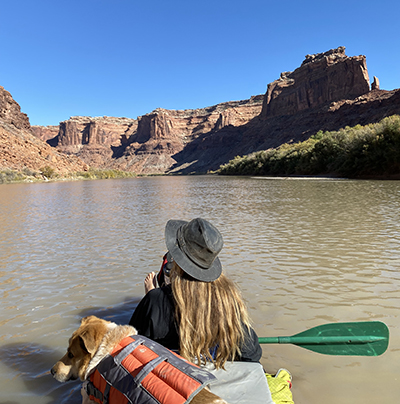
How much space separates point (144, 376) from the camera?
1.79 m

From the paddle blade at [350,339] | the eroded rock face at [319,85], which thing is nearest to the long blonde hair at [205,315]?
the paddle blade at [350,339]

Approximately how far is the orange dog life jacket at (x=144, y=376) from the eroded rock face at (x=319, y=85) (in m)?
136

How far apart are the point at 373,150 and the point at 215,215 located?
33.2 m

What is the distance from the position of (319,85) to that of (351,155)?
105 meters

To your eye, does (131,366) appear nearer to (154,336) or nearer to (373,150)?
(154,336)

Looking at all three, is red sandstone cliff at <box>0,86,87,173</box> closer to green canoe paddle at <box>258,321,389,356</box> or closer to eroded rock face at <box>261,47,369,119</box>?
eroded rock face at <box>261,47,369,119</box>

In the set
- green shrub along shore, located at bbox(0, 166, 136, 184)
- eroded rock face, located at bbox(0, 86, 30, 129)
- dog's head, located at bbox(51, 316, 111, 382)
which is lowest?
dog's head, located at bbox(51, 316, 111, 382)

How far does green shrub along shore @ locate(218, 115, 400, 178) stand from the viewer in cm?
3872

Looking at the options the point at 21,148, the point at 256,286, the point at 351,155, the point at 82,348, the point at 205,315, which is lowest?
the point at 256,286

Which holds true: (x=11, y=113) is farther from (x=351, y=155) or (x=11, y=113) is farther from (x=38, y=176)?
(x=351, y=155)

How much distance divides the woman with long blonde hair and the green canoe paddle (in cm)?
74

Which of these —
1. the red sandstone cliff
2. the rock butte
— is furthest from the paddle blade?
the rock butte

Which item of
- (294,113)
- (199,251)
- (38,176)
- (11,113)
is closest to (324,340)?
(199,251)

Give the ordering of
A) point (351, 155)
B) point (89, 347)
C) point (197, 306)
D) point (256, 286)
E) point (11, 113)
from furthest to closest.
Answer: point (11, 113), point (351, 155), point (256, 286), point (197, 306), point (89, 347)
